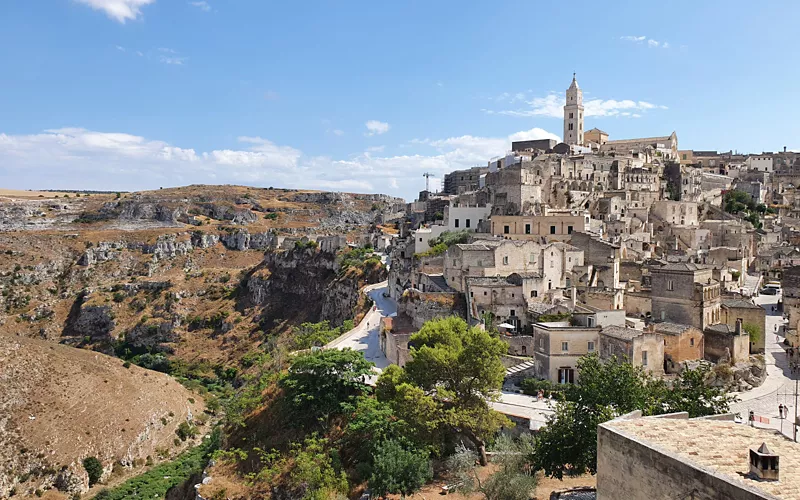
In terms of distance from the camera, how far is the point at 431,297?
41.8m

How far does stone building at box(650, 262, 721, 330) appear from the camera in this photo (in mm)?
34719

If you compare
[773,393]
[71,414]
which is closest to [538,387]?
[773,393]

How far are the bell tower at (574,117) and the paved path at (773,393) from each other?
56.8 meters

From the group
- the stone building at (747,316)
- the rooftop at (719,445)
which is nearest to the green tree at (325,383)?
the rooftop at (719,445)

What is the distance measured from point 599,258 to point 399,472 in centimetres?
2898

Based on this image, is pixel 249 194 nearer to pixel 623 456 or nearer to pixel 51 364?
pixel 51 364

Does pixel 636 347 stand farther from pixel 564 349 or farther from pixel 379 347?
pixel 379 347

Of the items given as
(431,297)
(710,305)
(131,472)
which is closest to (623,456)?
(710,305)

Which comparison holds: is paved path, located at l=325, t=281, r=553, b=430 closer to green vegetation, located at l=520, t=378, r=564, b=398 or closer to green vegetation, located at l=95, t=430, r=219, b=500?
green vegetation, located at l=520, t=378, r=564, b=398

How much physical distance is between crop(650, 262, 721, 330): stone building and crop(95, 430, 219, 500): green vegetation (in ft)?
95.9

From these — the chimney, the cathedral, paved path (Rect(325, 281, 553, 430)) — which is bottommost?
paved path (Rect(325, 281, 553, 430))

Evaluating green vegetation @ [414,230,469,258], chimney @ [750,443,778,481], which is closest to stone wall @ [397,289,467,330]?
green vegetation @ [414,230,469,258]

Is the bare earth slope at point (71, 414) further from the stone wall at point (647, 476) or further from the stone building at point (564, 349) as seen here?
the stone wall at point (647, 476)

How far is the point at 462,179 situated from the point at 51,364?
6442cm
